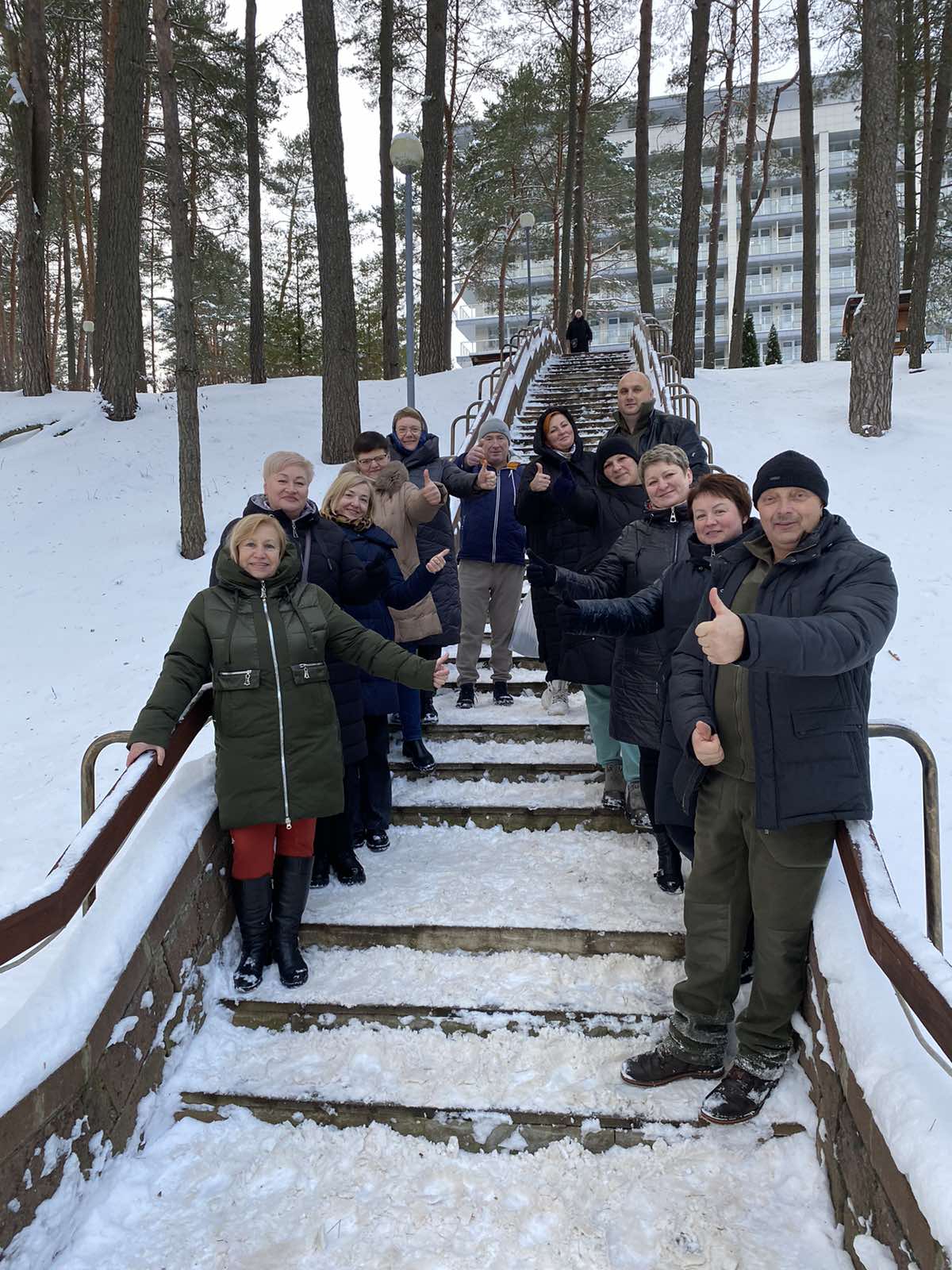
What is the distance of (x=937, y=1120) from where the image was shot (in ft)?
5.73

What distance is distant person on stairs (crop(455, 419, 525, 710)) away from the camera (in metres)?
5.11

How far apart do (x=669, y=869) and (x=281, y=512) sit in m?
2.09

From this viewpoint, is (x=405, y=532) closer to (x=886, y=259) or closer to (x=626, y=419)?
(x=626, y=419)

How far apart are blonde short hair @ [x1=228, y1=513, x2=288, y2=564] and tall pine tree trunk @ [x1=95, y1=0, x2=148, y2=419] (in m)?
10.8

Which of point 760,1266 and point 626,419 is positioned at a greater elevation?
point 626,419

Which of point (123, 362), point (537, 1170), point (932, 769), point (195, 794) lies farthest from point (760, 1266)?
point (123, 362)

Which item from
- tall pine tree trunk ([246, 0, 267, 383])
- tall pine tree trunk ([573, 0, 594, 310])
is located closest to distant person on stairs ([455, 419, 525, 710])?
tall pine tree trunk ([246, 0, 267, 383])

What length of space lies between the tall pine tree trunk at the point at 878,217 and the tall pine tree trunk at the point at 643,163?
6456 mm

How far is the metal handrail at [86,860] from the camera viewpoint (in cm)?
211

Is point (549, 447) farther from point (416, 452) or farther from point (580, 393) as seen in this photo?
point (580, 393)

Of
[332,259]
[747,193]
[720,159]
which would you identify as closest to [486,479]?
[332,259]

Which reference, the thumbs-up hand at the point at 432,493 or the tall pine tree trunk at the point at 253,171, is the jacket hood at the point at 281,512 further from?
the tall pine tree trunk at the point at 253,171

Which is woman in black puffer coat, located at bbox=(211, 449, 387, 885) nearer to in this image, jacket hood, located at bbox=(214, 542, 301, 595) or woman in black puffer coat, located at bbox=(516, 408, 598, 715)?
jacket hood, located at bbox=(214, 542, 301, 595)

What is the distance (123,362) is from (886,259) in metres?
10.3
